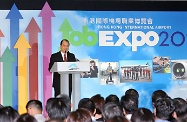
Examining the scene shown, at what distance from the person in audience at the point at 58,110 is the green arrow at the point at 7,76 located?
12.6 feet

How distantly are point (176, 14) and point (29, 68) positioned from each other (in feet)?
9.68

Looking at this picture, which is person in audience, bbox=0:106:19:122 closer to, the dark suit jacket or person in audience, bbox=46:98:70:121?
person in audience, bbox=46:98:70:121

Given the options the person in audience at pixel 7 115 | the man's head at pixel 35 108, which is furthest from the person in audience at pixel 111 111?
the man's head at pixel 35 108

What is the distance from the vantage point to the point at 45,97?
7.35m

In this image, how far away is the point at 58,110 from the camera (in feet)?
11.7

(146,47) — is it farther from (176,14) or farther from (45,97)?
(45,97)

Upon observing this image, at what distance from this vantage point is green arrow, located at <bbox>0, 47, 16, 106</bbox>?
7273 mm

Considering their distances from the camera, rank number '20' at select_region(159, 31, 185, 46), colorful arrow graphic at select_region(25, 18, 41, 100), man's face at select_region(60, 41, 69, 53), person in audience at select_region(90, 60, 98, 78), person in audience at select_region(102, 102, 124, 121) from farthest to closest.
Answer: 1. number '20' at select_region(159, 31, 185, 46)
2. person in audience at select_region(90, 60, 98, 78)
3. colorful arrow graphic at select_region(25, 18, 41, 100)
4. man's face at select_region(60, 41, 69, 53)
5. person in audience at select_region(102, 102, 124, 121)

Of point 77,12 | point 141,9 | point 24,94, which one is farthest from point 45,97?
point 141,9

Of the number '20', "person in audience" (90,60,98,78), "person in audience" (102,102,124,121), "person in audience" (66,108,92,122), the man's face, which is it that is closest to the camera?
"person in audience" (66,108,92,122)

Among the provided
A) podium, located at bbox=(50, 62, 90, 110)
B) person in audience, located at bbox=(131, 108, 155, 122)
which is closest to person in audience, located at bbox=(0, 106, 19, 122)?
person in audience, located at bbox=(131, 108, 155, 122)

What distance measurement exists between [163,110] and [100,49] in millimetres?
3912

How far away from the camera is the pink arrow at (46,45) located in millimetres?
7352

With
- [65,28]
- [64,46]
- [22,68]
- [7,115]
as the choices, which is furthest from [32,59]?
[7,115]
